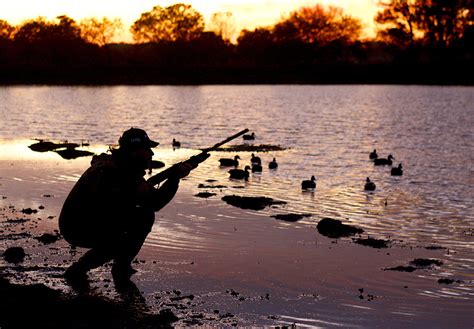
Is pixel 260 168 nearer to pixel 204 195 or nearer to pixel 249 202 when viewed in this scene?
pixel 204 195

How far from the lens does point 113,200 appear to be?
1062 cm

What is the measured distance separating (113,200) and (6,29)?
168 meters

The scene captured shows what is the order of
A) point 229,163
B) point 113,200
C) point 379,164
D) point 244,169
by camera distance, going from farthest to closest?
point 379,164 < point 229,163 < point 244,169 < point 113,200

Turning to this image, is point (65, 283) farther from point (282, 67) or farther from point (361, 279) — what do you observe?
point (282, 67)

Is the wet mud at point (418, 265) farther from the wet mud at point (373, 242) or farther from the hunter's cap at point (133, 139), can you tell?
the hunter's cap at point (133, 139)

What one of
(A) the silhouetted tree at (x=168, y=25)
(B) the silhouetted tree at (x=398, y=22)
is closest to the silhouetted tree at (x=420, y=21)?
(B) the silhouetted tree at (x=398, y=22)

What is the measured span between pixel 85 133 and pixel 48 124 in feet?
22.8

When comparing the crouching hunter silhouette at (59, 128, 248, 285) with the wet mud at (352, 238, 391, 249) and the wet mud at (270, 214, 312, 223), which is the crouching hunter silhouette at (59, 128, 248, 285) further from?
the wet mud at (270, 214, 312, 223)

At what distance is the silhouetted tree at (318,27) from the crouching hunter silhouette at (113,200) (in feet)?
478

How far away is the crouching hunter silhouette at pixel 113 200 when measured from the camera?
10.5 metres

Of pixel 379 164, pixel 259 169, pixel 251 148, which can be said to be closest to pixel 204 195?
pixel 259 169

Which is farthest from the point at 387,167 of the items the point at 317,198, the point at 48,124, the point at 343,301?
the point at 48,124

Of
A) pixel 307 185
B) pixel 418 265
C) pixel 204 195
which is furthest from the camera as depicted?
pixel 307 185

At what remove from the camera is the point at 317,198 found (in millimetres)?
20531
